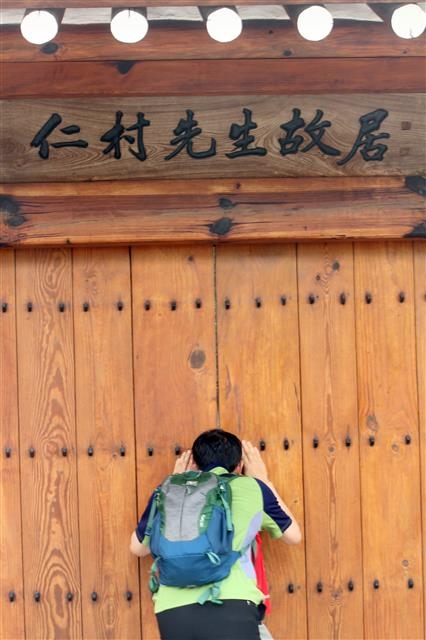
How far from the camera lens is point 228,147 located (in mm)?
2719

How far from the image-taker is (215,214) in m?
2.75

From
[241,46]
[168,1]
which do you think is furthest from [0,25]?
[241,46]

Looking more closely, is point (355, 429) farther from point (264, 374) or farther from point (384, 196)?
point (384, 196)

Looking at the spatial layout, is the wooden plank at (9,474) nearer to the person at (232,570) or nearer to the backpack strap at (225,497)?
the person at (232,570)

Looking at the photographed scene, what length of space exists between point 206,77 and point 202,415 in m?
1.10

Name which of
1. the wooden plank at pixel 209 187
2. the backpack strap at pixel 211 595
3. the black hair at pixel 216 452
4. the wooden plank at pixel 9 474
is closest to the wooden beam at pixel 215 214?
the wooden plank at pixel 209 187

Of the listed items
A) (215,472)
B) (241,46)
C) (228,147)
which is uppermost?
(241,46)

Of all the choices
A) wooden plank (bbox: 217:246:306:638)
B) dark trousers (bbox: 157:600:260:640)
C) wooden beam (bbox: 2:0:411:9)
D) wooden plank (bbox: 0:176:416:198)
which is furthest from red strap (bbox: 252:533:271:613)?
wooden beam (bbox: 2:0:411:9)

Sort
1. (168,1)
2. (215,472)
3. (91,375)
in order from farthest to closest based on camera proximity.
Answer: (91,375)
(168,1)
(215,472)

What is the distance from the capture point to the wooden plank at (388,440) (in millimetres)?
2879

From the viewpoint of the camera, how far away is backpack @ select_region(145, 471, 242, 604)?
226 cm

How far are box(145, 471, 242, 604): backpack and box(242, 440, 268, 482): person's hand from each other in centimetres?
37

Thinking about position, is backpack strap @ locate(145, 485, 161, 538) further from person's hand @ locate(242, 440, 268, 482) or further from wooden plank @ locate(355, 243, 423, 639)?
wooden plank @ locate(355, 243, 423, 639)

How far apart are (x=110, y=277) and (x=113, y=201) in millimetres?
285
